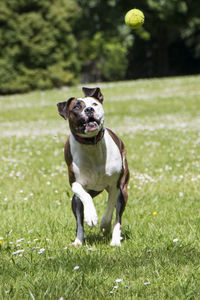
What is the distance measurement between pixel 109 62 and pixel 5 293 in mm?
42115

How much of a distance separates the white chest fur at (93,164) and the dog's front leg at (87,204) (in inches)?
2.6

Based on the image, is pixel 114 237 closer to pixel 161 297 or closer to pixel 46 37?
pixel 161 297

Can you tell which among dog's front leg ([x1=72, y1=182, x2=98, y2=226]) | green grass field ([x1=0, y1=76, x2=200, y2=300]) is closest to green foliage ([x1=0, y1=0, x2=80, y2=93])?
green grass field ([x1=0, y1=76, x2=200, y2=300])

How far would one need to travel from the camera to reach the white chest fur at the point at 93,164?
3934 millimetres

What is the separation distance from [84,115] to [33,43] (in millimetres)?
32256

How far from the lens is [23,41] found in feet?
112

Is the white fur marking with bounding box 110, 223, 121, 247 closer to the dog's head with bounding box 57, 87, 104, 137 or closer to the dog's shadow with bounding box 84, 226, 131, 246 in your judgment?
the dog's shadow with bounding box 84, 226, 131, 246

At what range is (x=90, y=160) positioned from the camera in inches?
156

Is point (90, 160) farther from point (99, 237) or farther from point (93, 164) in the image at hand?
point (99, 237)

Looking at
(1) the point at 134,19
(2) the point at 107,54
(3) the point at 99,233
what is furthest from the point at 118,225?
(2) the point at 107,54

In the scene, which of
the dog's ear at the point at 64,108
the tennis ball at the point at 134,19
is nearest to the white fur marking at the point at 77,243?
the dog's ear at the point at 64,108

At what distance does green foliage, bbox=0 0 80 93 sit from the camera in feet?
111

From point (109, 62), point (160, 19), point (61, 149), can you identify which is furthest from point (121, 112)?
point (109, 62)

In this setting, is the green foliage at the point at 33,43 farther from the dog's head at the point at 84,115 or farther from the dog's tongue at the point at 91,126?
the dog's tongue at the point at 91,126
